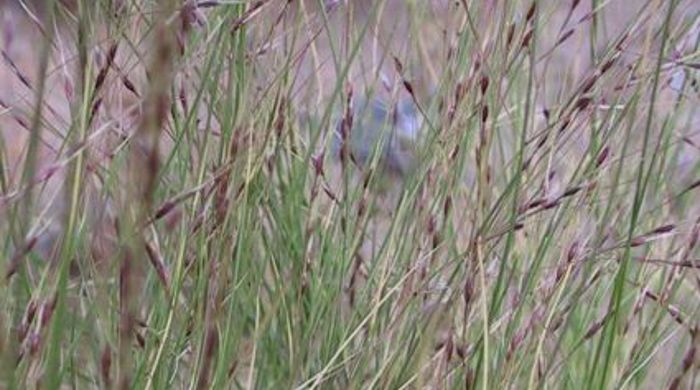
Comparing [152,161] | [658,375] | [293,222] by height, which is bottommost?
[658,375]

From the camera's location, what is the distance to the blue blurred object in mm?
1410

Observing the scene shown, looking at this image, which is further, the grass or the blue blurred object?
the blue blurred object

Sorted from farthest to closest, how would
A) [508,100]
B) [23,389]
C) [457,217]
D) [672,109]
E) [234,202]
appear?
[508,100], [457,217], [672,109], [234,202], [23,389]

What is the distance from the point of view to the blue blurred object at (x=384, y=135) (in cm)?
141

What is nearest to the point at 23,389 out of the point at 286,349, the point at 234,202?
the point at 234,202

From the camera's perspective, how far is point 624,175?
70.7 inches

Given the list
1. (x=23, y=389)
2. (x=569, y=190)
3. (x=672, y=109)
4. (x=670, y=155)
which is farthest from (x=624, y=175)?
(x=23, y=389)

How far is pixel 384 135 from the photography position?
1422mm

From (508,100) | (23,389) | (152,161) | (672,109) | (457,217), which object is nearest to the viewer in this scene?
(152,161)

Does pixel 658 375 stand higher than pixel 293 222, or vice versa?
pixel 293 222

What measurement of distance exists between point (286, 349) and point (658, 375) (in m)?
0.53

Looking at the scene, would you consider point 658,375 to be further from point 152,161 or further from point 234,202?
point 152,161

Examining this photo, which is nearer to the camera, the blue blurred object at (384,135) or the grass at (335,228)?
the grass at (335,228)

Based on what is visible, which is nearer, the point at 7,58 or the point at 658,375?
the point at 7,58
